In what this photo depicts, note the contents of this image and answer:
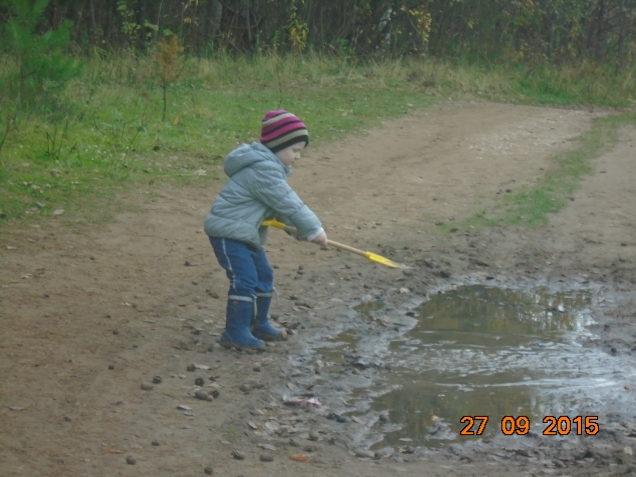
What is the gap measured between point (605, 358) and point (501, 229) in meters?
2.93

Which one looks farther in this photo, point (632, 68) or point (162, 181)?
point (632, 68)

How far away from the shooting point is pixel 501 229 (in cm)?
789

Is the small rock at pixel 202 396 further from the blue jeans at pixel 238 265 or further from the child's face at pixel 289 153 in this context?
the child's face at pixel 289 153

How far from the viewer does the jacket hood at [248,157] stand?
16.0 ft

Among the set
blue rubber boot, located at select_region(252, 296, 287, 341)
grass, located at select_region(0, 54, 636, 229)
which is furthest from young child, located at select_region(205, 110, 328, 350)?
grass, located at select_region(0, 54, 636, 229)

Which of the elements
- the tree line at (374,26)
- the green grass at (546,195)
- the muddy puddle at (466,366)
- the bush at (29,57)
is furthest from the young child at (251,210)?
the tree line at (374,26)

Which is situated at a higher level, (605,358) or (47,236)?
(605,358)

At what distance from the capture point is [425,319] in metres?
5.79

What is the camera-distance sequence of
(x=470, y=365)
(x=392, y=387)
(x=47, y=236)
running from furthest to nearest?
1. (x=47, y=236)
2. (x=470, y=365)
3. (x=392, y=387)

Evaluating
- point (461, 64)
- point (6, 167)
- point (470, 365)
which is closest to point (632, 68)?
point (461, 64)

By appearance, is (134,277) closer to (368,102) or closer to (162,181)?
(162,181)

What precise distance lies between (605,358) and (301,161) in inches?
229

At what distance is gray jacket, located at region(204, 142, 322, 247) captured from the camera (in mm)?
4844

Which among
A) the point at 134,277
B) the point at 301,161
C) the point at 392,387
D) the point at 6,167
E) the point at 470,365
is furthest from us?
the point at 301,161
